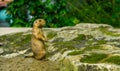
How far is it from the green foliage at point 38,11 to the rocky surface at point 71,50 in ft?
9.16

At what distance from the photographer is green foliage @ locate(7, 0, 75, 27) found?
11.4 metres

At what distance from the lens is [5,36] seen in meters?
8.57

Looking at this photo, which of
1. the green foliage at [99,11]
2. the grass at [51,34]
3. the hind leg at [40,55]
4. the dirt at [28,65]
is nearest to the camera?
the dirt at [28,65]

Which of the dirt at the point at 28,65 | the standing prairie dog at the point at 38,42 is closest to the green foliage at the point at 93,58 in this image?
the dirt at the point at 28,65

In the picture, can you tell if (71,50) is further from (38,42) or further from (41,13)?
(41,13)

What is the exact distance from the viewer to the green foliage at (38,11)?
37.2 ft

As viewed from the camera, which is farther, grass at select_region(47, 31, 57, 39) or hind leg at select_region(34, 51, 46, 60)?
grass at select_region(47, 31, 57, 39)

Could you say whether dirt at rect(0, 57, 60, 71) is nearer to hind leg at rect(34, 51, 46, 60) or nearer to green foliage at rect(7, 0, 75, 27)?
hind leg at rect(34, 51, 46, 60)

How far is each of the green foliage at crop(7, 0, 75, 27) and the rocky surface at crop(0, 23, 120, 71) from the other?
2792 mm

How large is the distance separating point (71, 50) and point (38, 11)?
18.3 ft

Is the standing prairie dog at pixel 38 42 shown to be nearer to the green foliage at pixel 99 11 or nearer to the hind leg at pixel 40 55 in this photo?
the hind leg at pixel 40 55

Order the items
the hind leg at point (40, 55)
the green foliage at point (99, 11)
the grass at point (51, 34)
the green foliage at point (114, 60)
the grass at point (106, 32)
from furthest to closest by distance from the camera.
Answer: the green foliage at point (99, 11) < the grass at point (51, 34) < the grass at point (106, 32) < the hind leg at point (40, 55) < the green foliage at point (114, 60)

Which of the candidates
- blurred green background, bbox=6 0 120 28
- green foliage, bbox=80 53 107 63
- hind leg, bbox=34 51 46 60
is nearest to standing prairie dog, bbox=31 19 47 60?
hind leg, bbox=34 51 46 60

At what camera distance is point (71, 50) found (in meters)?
6.11
